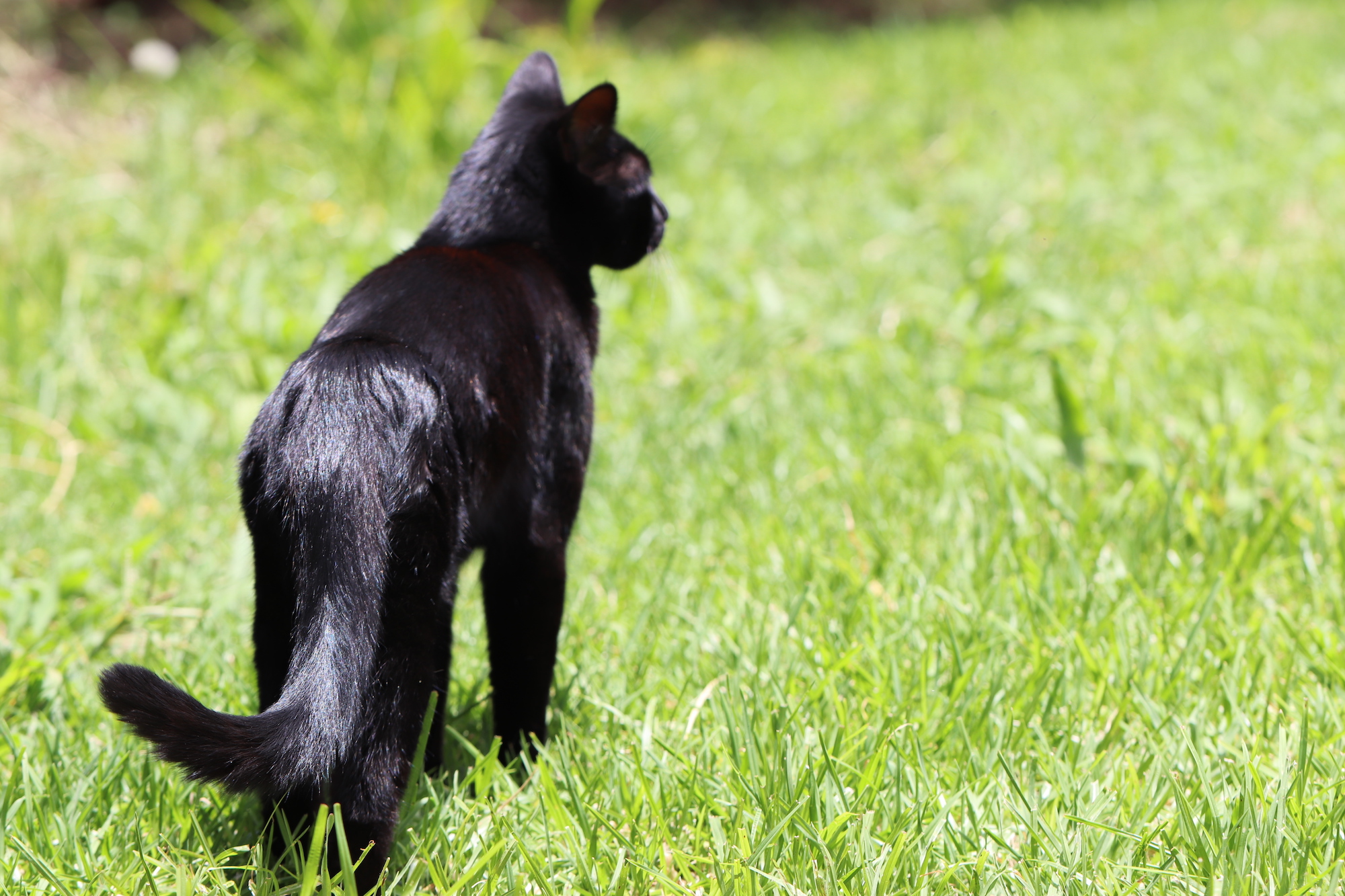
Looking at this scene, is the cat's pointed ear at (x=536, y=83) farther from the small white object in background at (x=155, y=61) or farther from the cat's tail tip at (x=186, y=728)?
the small white object in background at (x=155, y=61)

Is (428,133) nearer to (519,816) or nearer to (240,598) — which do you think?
(240,598)

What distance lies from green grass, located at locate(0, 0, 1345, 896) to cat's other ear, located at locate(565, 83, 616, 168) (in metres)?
0.44

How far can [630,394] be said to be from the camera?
3557mm

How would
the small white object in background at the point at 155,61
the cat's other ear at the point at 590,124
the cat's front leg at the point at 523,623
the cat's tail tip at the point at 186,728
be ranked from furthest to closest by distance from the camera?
the small white object in background at the point at 155,61 → the cat's other ear at the point at 590,124 → the cat's front leg at the point at 523,623 → the cat's tail tip at the point at 186,728

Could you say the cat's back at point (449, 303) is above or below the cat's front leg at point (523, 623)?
above

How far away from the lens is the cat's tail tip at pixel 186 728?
4.34 ft

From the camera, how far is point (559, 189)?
207cm

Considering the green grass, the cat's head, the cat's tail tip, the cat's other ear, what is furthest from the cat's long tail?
the cat's other ear

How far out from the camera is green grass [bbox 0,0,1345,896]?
65.2 inches

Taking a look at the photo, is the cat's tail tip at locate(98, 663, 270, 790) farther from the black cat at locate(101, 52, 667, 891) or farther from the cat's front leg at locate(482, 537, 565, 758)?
the cat's front leg at locate(482, 537, 565, 758)

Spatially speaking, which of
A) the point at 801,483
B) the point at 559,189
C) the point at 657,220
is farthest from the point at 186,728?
the point at 801,483

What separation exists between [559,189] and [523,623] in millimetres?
797

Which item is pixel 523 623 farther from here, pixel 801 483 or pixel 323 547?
pixel 801 483

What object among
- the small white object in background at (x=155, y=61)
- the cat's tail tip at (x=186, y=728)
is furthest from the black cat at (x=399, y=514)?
the small white object in background at (x=155, y=61)
